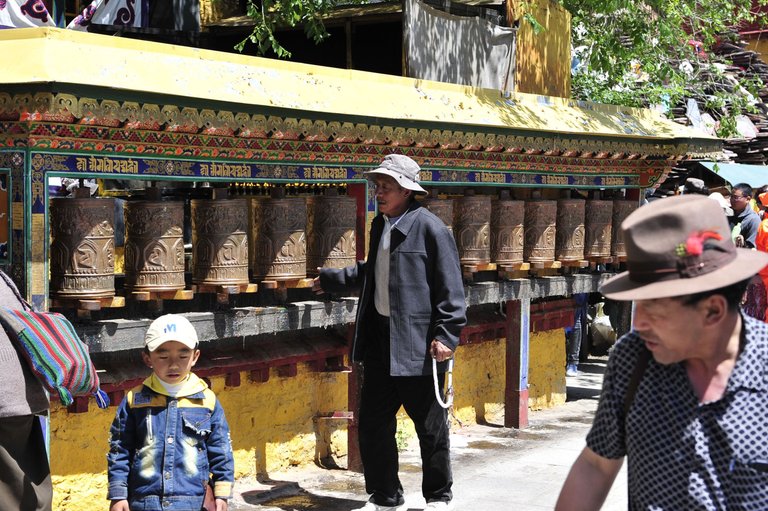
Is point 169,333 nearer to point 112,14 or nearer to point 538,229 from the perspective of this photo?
point 112,14

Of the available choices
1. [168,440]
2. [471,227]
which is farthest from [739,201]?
[168,440]

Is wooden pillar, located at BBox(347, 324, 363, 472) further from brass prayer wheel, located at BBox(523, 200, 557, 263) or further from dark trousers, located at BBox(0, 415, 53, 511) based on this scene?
dark trousers, located at BBox(0, 415, 53, 511)

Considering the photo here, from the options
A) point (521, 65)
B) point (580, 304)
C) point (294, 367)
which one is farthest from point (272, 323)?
point (580, 304)

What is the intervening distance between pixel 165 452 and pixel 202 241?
2.09 m

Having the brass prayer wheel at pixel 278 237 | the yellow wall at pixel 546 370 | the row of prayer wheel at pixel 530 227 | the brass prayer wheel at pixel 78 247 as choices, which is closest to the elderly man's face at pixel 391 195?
the brass prayer wheel at pixel 278 237

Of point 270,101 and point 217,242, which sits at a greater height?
point 270,101

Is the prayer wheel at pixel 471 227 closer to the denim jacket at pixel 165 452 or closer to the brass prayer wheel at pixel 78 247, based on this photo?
the brass prayer wheel at pixel 78 247

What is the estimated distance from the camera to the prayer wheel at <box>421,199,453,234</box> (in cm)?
764

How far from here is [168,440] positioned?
4254 mm

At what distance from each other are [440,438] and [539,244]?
314 cm

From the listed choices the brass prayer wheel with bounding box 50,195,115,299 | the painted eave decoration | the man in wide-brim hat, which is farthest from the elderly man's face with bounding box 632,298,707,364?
the brass prayer wheel with bounding box 50,195,115,299

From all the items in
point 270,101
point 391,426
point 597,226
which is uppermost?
point 270,101

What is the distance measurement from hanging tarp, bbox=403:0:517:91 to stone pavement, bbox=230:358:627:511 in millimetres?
2625

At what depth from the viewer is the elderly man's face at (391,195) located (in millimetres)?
5898
